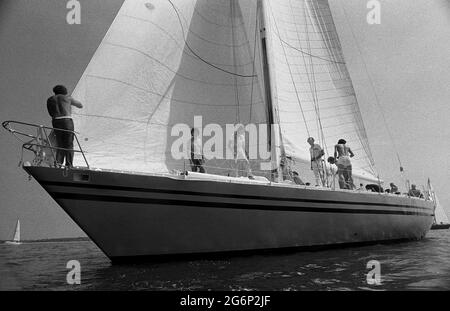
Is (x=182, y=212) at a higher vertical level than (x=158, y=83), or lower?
lower

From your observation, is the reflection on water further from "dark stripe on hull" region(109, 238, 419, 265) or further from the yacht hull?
the yacht hull

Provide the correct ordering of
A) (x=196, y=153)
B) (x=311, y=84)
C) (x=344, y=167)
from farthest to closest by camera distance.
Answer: (x=311, y=84), (x=344, y=167), (x=196, y=153)

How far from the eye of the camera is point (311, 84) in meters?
14.1

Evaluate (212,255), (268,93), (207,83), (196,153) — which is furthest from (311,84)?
(212,255)

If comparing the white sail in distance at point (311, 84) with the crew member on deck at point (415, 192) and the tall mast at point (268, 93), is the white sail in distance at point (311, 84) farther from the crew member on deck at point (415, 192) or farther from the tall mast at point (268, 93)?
the crew member on deck at point (415, 192)

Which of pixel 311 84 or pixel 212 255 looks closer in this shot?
pixel 212 255

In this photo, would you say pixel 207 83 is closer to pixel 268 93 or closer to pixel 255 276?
pixel 268 93

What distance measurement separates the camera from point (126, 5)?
29.7 feet

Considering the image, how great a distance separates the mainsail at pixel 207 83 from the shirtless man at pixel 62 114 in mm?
362

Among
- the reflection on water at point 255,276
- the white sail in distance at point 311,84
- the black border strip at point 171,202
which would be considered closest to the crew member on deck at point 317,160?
the white sail in distance at point 311,84

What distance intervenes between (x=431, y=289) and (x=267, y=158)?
20.3 feet

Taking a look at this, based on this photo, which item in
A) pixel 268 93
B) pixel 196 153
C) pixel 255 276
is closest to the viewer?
pixel 255 276

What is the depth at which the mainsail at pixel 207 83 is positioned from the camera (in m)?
8.16

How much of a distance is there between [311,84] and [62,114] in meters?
9.40
